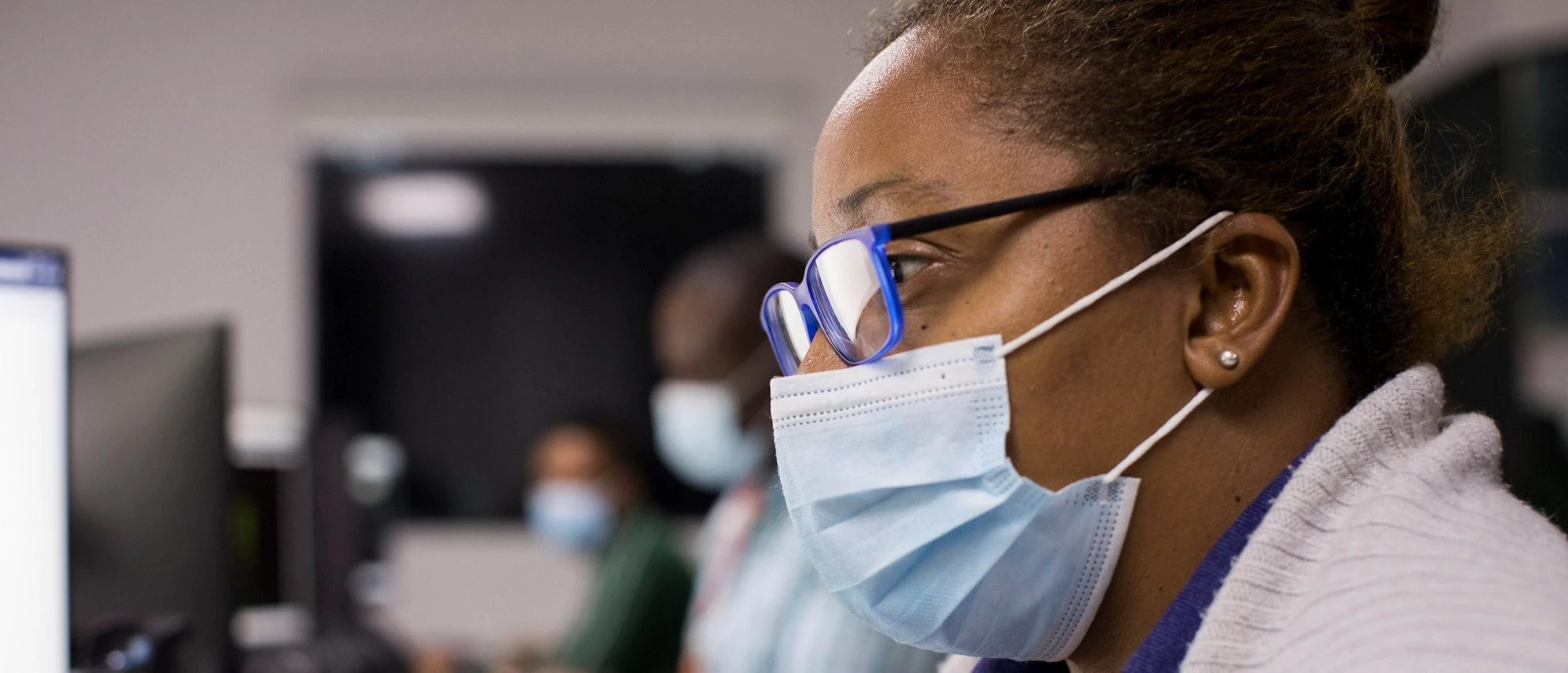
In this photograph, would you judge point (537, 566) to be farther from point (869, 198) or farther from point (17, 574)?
point (869, 198)

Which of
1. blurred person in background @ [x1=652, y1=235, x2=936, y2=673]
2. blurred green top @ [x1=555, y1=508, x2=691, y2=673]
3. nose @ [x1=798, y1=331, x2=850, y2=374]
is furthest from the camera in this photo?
blurred green top @ [x1=555, y1=508, x2=691, y2=673]

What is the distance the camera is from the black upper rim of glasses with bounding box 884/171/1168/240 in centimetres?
81

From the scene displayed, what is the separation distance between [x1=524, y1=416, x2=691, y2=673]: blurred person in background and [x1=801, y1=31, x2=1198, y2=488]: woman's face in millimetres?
2433

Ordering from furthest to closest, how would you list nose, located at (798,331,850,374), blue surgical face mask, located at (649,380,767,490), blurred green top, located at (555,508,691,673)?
blurred green top, located at (555,508,691,673), blue surgical face mask, located at (649,380,767,490), nose, located at (798,331,850,374)

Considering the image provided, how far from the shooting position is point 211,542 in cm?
141

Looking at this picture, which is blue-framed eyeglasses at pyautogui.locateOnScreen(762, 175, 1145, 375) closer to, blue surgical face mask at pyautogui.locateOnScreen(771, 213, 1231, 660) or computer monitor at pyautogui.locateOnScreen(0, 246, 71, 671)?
blue surgical face mask at pyautogui.locateOnScreen(771, 213, 1231, 660)

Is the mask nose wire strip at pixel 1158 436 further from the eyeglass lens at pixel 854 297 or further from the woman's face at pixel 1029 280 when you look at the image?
the eyeglass lens at pixel 854 297

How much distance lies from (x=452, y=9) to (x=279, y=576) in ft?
7.19

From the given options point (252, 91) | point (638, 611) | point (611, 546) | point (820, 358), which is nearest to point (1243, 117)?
point (820, 358)

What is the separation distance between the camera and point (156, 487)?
1.40m

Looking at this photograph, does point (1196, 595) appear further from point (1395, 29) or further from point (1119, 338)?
point (1395, 29)


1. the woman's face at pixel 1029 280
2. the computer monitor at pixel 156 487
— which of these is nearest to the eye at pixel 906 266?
the woman's face at pixel 1029 280

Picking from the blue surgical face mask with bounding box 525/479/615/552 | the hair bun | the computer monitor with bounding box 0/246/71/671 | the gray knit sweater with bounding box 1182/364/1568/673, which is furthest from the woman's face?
the blue surgical face mask with bounding box 525/479/615/552

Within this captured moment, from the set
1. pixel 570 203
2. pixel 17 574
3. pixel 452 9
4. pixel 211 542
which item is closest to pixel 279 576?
pixel 211 542
